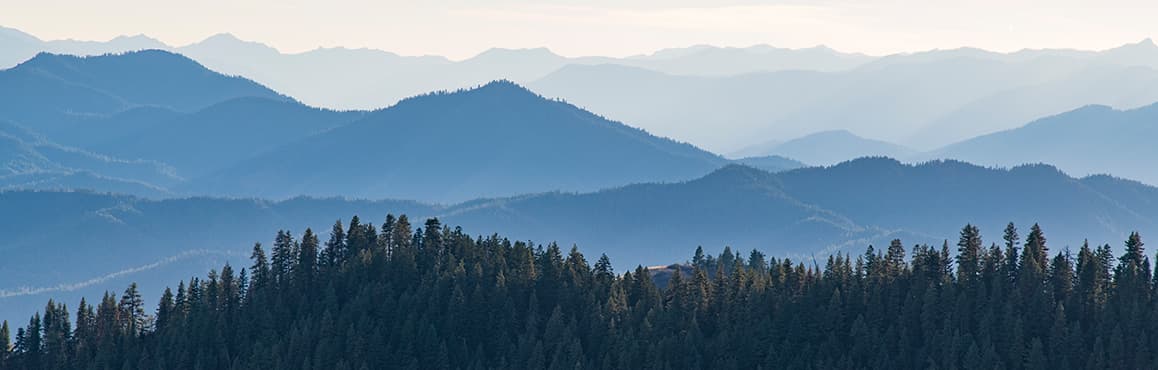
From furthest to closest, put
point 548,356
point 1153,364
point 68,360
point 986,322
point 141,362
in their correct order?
1. point 68,360
2. point 141,362
3. point 548,356
4. point 986,322
5. point 1153,364

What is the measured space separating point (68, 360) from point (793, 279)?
84.9 metres

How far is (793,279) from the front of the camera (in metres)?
180

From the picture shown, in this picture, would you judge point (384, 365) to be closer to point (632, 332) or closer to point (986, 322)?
point (632, 332)

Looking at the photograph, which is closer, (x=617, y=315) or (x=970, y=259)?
(x=970, y=259)

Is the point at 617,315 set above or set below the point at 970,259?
below

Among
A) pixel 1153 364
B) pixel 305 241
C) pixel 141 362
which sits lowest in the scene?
pixel 1153 364

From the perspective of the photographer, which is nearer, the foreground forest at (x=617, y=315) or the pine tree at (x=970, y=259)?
the foreground forest at (x=617, y=315)

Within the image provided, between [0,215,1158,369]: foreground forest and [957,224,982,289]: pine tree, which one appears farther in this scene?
[957,224,982,289]: pine tree

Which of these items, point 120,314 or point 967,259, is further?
point 120,314

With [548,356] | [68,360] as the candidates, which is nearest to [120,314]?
[68,360]

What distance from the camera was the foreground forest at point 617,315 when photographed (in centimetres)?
15825

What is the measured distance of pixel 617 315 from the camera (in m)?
176

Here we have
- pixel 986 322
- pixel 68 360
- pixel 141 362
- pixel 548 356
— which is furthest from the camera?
pixel 68 360

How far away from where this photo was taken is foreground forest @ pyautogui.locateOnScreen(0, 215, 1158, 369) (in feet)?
519
